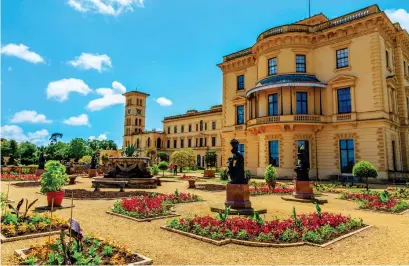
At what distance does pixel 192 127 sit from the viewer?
70.8m

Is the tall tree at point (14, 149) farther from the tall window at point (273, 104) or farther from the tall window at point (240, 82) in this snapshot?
the tall window at point (273, 104)

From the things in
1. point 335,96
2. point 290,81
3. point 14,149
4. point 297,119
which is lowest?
point 14,149

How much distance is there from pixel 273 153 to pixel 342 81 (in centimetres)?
952

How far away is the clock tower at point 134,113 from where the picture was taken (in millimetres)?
86312

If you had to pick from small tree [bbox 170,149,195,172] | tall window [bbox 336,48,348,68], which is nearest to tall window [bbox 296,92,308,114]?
tall window [bbox 336,48,348,68]

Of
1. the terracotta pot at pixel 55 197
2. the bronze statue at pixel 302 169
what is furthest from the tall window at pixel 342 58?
the terracotta pot at pixel 55 197

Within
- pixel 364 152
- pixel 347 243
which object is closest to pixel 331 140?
pixel 364 152

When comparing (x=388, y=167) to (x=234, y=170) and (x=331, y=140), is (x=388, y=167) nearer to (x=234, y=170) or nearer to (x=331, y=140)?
(x=331, y=140)

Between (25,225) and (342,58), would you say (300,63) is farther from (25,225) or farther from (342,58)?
(25,225)

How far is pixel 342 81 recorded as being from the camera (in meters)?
27.4

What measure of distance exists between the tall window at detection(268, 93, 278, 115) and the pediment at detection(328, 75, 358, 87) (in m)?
5.37

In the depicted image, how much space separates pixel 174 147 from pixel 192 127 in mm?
8678

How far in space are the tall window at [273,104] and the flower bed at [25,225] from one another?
82.1 feet

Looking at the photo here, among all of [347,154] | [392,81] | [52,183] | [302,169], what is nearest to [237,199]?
[302,169]
